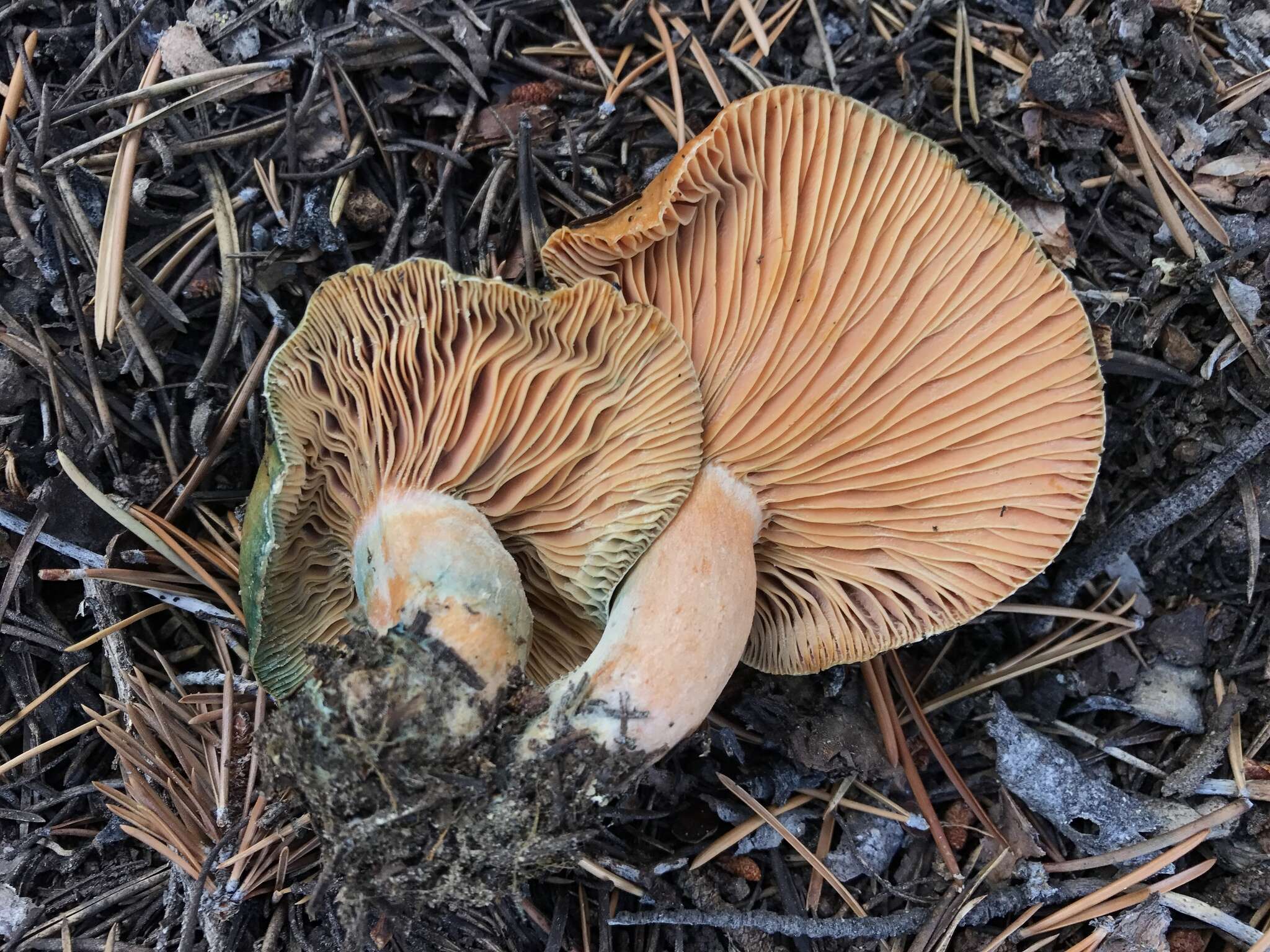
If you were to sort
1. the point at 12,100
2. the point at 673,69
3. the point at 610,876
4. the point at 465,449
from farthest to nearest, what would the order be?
1. the point at 673,69
2. the point at 12,100
3. the point at 610,876
4. the point at 465,449

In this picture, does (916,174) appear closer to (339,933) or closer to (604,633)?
(604,633)

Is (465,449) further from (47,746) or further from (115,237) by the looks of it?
A: (47,746)

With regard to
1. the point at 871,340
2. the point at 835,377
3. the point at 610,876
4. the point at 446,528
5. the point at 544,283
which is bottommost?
the point at 610,876

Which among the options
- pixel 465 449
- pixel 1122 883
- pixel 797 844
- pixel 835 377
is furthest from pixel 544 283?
pixel 1122 883

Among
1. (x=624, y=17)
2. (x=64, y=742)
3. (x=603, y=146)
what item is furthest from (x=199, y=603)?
(x=624, y=17)

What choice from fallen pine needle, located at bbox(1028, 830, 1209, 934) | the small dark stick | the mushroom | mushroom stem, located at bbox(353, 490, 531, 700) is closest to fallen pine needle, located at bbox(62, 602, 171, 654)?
the mushroom
